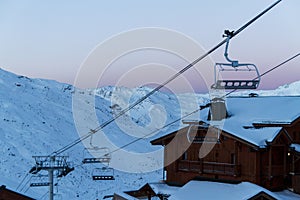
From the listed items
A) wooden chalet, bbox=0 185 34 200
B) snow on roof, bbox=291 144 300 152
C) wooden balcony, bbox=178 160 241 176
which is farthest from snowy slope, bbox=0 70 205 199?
snow on roof, bbox=291 144 300 152

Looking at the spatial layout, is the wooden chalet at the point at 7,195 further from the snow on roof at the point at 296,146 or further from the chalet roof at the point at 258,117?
the snow on roof at the point at 296,146

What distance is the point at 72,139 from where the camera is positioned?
4416cm

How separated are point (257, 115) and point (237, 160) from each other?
3.29 m

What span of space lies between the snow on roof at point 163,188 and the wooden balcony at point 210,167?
4.01 feet

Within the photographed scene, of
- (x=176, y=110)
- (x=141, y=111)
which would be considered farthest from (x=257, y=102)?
(x=176, y=110)

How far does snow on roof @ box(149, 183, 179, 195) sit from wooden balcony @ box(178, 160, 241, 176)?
4.01 ft

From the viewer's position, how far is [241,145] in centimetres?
2134

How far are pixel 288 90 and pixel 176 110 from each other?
30.5 m

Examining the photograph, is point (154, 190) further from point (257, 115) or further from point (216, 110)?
point (257, 115)

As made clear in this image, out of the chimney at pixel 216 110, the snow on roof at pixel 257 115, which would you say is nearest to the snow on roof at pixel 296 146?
A: the snow on roof at pixel 257 115

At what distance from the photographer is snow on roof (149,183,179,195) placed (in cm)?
2216

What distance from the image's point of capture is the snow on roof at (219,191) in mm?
17884

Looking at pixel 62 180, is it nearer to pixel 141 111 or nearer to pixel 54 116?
pixel 54 116

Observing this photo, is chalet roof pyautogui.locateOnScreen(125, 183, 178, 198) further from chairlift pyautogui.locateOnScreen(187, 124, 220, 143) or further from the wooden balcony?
chairlift pyautogui.locateOnScreen(187, 124, 220, 143)
